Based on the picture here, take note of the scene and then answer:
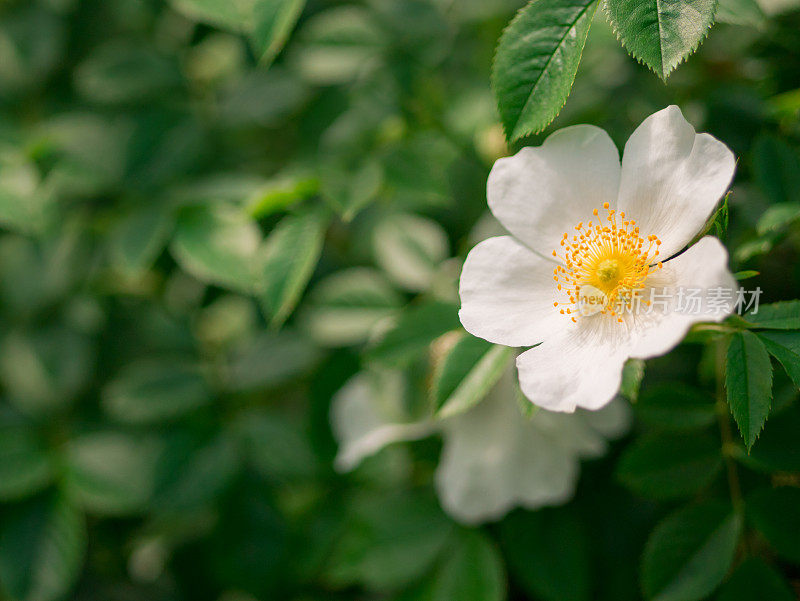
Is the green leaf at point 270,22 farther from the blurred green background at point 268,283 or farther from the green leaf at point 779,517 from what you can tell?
the green leaf at point 779,517

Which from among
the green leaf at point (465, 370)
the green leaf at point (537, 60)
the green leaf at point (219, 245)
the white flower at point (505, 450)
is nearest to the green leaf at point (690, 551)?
the white flower at point (505, 450)

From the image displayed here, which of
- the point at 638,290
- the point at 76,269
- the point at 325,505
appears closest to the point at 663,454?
the point at 638,290

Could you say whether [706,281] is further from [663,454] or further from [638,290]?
[663,454]

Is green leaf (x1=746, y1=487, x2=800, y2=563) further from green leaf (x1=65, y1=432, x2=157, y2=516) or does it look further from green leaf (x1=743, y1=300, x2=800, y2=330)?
green leaf (x1=65, y1=432, x2=157, y2=516)

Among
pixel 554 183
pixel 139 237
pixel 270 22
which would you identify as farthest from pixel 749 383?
pixel 139 237

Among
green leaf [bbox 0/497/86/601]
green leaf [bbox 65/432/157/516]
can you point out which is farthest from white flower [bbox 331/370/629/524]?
green leaf [bbox 0/497/86/601]

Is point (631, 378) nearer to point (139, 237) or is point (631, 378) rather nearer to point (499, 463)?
point (499, 463)
